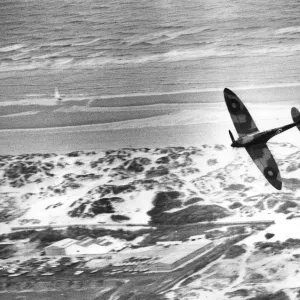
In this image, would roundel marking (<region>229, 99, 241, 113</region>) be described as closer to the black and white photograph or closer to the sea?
the black and white photograph

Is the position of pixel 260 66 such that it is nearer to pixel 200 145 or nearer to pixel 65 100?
pixel 200 145

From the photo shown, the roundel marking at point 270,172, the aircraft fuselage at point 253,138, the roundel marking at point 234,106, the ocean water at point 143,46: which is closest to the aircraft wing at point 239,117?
the roundel marking at point 234,106

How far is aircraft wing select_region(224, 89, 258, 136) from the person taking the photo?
41.1ft

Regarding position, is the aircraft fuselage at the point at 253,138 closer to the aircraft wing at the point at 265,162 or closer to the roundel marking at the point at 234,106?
the aircraft wing at the point at 265,162

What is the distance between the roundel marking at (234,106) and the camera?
12.7 metres

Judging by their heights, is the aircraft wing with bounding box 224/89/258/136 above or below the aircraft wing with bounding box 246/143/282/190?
above

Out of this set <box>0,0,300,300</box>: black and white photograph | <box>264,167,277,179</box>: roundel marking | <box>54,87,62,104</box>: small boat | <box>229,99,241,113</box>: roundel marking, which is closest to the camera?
<box>264,167,277,179</box>: roundel marking

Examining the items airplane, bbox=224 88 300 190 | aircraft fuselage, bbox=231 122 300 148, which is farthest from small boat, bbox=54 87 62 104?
aircraft fuselage, bbox=231 122 300 148

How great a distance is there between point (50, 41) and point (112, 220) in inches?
199

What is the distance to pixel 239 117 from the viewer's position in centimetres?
1260

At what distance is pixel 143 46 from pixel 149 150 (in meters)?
2.94

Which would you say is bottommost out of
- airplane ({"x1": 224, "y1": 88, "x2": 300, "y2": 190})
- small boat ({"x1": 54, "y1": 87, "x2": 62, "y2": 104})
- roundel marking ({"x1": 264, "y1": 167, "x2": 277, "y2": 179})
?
roundel marking ({"x1": 264, "y1": 167, "x2": 277, "y2": 179})

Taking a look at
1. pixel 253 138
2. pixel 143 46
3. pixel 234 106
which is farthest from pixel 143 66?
pixel 253 138

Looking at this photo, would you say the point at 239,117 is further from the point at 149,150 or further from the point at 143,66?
the point at 143,66
